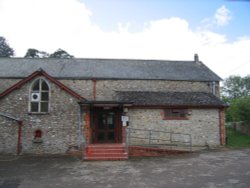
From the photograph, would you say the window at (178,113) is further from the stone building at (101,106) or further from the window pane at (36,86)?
the window pane at (36,86)

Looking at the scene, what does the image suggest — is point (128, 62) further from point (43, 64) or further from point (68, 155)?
point (68, 155)

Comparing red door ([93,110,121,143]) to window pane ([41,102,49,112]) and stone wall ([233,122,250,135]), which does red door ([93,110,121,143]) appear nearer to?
window pane ([41,102,49,112])

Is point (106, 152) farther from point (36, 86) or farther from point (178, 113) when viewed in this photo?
point (36, 86)

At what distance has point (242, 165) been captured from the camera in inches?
446

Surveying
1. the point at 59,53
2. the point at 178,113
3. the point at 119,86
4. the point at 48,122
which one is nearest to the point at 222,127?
the point at 178,113

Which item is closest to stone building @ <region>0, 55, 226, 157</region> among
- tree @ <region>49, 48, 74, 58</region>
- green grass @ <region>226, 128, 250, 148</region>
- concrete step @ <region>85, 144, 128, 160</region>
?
concrete step @ <region>85, 144, 128, 160</region>

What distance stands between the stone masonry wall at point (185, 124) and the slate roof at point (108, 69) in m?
4.34

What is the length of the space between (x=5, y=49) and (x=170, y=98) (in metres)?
50.7

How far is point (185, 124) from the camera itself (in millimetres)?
16750

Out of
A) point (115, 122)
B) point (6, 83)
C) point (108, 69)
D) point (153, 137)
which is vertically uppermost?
point (108, 69)

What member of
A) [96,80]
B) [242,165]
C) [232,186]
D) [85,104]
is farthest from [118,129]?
[232,186]

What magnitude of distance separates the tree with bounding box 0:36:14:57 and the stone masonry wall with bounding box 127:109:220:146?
162 feet

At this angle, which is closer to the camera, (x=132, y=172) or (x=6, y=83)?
(x=132, y=172)

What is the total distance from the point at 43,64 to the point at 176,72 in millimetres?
11906
